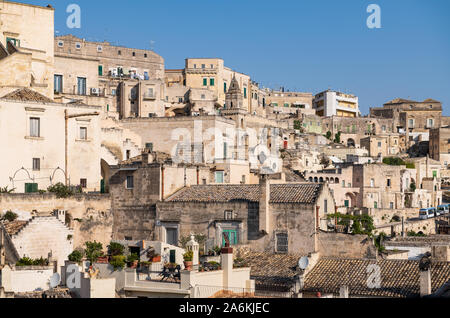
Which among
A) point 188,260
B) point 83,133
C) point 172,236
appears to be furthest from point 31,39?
point 188,260

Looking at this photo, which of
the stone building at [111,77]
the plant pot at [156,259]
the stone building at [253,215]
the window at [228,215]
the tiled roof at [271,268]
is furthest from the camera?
the stone building at [111,77]

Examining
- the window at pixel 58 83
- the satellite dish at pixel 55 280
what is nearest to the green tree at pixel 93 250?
the satellite dish at pixel 55 280

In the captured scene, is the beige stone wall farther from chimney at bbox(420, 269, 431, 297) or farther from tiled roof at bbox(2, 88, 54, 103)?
chimney at bbox(420, 269, 431, 297)

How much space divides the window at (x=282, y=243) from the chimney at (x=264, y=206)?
570 mm

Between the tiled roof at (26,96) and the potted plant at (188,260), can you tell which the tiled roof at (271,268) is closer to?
the potted plant at (188,260)

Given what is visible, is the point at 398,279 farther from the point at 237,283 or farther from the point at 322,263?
the point at 237,283

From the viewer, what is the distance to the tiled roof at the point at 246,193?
3350 centimetres

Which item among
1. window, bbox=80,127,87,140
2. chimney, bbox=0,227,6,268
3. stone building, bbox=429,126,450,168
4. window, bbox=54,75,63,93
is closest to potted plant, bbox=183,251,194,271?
chimney, bbox=0,227,6,268

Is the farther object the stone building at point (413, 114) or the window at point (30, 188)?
the stone building at point (413, 114)

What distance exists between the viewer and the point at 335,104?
106188 millimetres

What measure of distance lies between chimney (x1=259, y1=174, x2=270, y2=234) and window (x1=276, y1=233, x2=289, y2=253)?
57 centimetres

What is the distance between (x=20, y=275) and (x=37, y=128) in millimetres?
14298
